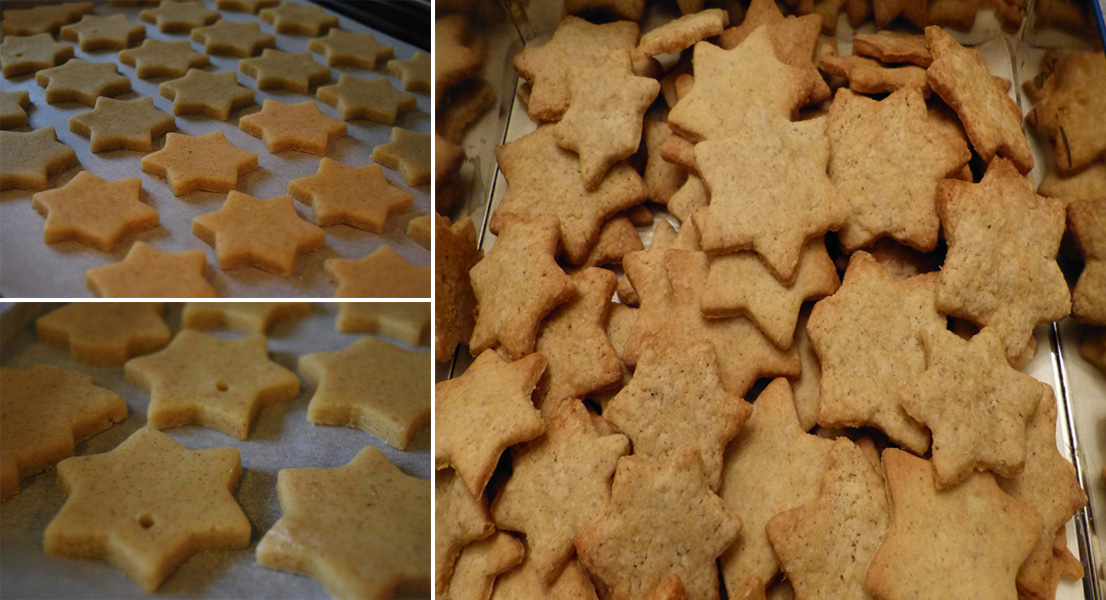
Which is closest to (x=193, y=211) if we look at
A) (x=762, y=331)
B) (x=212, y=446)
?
(x=212, y=446)

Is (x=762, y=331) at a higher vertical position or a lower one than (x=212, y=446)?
higher

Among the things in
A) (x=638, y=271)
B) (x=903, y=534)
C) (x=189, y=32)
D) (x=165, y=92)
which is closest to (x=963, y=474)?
(x=903, y=534)

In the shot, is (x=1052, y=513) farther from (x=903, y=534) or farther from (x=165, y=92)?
(x=165, y=92)

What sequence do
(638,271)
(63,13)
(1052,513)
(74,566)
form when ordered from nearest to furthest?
1. (74,566)
2. (1052,513)
3. (638,271)
4. (63,13)

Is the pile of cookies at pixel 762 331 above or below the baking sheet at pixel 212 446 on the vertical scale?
above

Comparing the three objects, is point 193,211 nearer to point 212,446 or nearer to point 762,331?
point 212,446
